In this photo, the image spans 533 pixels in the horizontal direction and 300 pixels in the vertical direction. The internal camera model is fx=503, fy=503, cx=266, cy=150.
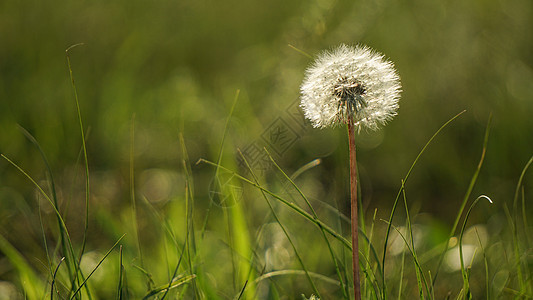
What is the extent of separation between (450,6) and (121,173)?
2013mm

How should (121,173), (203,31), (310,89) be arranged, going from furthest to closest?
(203,31), (121,173), (310,89)

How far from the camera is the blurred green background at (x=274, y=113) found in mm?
2152

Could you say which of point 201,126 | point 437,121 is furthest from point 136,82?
point 437,121

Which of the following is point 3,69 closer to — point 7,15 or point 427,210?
point 7,15

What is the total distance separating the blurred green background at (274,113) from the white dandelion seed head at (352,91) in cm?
76

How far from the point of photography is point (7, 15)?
291cm

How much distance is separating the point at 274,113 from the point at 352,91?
153 centimetres

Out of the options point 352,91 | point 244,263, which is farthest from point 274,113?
point 352,91

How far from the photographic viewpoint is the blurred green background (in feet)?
7.06

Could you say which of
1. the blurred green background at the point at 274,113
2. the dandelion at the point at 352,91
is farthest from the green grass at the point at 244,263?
the dandelion at the point at 352,91

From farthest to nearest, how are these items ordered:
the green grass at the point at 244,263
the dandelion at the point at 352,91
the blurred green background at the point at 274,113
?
the blurred green background at the point at 274,113 → the green grass at the point at 244,263 → the dandelion at the point at 352,91

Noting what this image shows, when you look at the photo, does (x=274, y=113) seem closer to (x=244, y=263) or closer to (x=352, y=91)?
(x=244, y=263)

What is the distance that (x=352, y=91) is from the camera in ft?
3.17

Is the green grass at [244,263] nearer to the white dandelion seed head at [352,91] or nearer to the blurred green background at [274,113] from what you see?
the blurred green background at [274,113]
